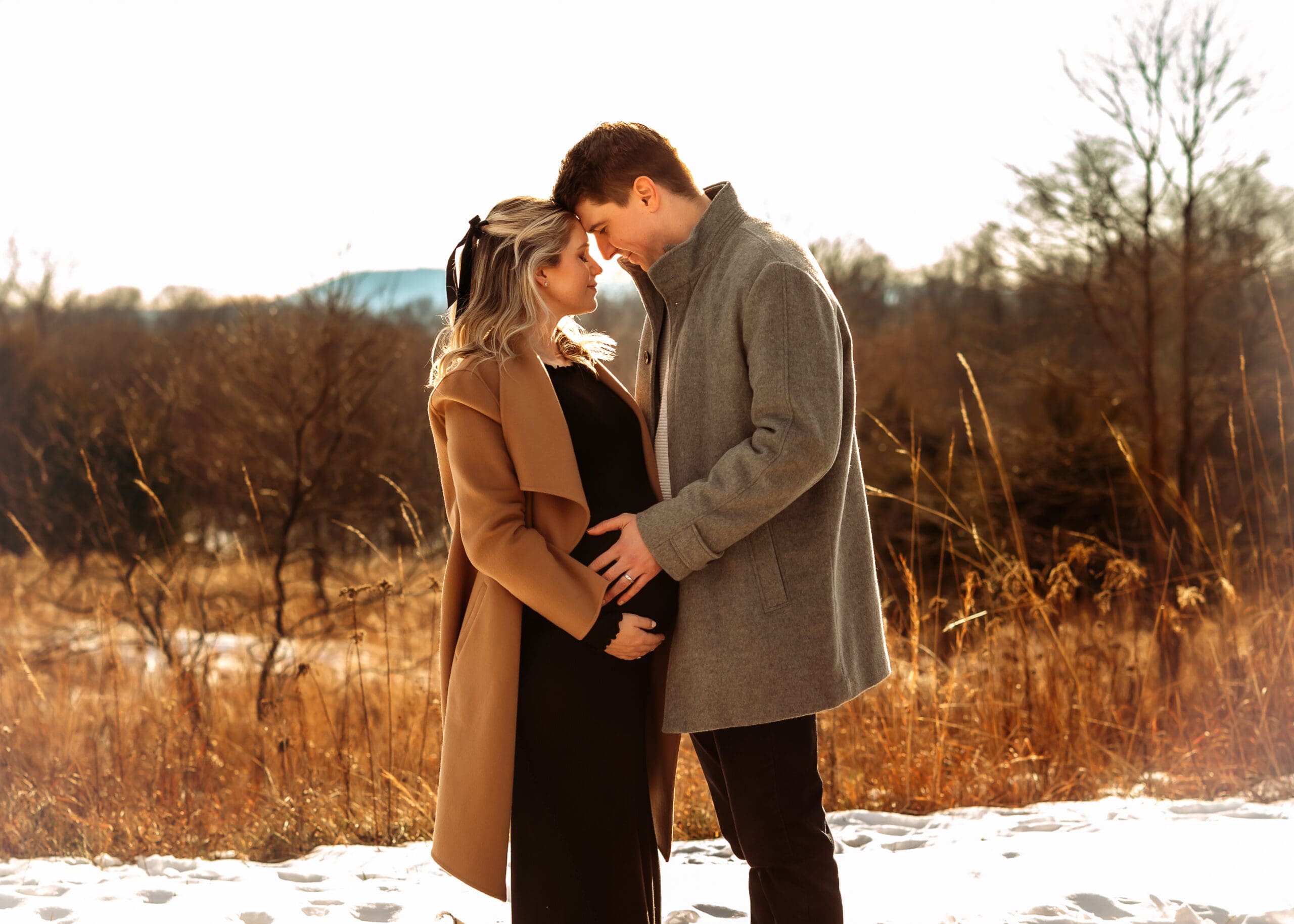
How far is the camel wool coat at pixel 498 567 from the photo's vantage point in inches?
63.6

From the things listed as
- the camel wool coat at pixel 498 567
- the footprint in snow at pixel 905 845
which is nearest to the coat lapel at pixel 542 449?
the camel wool coat at pixel 498 567

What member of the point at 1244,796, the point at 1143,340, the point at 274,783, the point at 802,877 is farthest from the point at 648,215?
the point at 1143,340

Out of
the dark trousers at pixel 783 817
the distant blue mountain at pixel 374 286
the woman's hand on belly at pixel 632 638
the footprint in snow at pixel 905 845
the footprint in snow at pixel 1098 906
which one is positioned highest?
the distant blue mountain at pixel 374 286

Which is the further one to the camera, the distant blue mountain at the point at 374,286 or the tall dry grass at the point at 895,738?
the distant blue mountain at the point at 374,286

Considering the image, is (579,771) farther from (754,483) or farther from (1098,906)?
(1098,906)

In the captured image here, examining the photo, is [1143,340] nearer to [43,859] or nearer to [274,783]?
[274,783]

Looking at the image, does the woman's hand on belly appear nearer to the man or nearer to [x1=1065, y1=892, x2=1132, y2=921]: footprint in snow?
the man

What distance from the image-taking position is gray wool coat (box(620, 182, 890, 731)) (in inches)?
63.1

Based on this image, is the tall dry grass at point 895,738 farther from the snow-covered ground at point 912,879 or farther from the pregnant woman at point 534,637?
the pregnant woman at point 534,637

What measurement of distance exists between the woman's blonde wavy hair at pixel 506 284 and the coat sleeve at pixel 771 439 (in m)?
0.38

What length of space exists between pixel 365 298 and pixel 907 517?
5702 mm

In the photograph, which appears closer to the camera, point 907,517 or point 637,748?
point 637,748

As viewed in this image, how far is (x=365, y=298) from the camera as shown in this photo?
8.83 metres

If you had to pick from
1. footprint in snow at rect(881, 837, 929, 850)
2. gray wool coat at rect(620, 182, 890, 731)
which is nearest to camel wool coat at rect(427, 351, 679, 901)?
gray wool coat at rect(620, 182, 890, 731)
